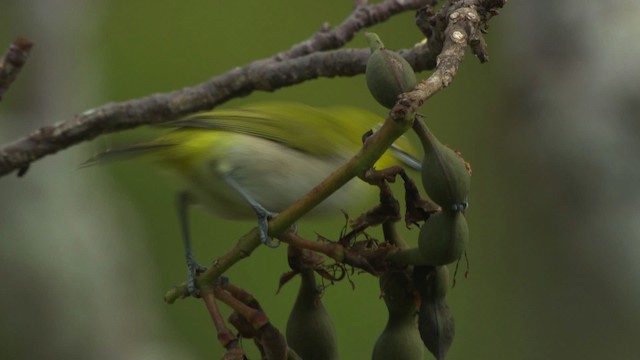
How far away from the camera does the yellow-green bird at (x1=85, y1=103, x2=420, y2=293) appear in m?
1.59

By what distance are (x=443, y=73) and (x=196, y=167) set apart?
2.82 feet

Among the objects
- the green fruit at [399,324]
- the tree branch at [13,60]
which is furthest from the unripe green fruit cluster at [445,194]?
the tree branch at [13,60]

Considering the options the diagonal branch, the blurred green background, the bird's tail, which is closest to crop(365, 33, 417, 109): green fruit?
the diagonal branch

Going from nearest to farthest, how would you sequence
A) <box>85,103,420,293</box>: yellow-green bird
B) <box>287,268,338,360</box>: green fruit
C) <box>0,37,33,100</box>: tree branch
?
<box>287,268,338,360</box>: green fruit → <box>0,37,33,100</box>: tree branch → <box>85,103,420,293</box>: yellow-green bird

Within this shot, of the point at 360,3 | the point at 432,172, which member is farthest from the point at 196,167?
the point at 432,172

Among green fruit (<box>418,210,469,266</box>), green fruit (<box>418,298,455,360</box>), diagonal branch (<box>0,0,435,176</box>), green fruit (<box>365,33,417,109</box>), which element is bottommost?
green fruit (<box>418,298,455,360</box>)

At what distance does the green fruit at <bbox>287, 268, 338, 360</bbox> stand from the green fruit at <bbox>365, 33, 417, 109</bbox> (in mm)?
292

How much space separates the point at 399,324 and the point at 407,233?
2.32 m

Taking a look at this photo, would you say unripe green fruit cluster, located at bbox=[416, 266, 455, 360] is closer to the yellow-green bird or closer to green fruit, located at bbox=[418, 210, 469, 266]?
green fruit, located at bbox=[418, 210, 469, 266]

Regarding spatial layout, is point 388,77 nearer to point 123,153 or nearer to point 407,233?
point 123,153

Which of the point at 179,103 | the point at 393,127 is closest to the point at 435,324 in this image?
the point at 393,127

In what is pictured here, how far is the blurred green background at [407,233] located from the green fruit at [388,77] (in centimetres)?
135

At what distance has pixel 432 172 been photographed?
0.94 meters

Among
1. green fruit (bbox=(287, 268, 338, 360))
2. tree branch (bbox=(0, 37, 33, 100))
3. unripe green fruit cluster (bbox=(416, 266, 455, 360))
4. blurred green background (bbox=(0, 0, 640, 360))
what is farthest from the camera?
blurred green background (bbox=(0, 0, 640, 360))
